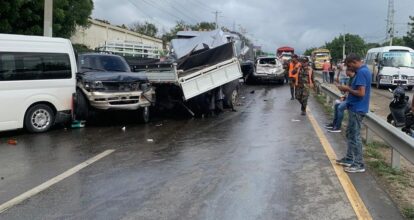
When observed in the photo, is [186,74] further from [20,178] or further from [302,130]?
[20,178]

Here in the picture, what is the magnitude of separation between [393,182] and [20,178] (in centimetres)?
528

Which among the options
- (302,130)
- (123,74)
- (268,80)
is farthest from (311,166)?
(268,80)

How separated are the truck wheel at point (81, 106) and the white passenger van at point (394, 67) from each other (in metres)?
22.2

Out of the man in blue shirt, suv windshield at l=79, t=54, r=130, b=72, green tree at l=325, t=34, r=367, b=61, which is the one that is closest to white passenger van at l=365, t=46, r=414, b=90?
suv windshield at l=79, t=54, r=130, b=72

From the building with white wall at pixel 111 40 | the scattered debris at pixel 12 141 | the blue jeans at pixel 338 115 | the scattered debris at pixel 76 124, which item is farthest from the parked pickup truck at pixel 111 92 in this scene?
the building with white wall at pixel 111 40

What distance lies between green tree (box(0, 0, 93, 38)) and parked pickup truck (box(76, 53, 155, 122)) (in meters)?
11.1

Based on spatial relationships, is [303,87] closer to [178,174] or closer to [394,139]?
[394,139]

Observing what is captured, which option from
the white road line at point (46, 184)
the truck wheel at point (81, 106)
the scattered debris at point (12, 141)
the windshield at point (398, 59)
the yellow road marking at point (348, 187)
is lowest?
the scattered debris at point (12, 141)

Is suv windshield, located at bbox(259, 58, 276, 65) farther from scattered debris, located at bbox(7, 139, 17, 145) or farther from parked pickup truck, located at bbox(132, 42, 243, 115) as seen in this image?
scattered debris, located at bbox(7, 139, 17, 145)

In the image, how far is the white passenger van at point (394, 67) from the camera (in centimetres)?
3052

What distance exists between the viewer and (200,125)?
44.2 feet

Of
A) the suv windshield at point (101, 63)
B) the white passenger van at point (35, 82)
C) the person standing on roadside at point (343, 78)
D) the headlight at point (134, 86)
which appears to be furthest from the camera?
the person standing on roadside at point (343, 78)

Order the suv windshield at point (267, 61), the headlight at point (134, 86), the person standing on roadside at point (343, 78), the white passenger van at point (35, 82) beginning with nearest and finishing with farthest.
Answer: the white passenger van at point (35, 82) < the headlight at point (134, 86) < the person standing on roadside at point (343, 78) < the suv windshield at point (267, 61)

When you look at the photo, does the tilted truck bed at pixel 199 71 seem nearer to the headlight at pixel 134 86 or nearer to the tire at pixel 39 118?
the headlight at pixel 134 86
